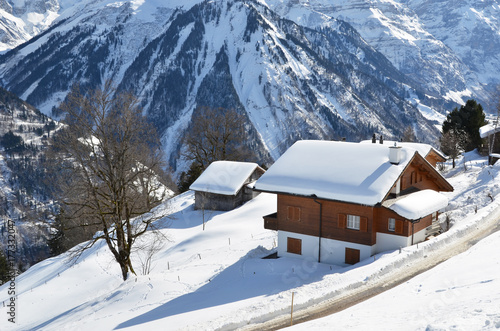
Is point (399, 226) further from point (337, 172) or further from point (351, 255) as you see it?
point (337, 172)

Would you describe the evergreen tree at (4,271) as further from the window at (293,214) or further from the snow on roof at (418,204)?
the snow on roof at (418,204)

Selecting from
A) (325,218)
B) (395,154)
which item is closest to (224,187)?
(325,218)

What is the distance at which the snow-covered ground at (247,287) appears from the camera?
16.7m

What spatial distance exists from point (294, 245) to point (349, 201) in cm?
569

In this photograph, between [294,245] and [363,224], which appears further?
[294,245]

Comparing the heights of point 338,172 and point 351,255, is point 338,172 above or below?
above

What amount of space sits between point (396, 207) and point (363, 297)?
27.5ft

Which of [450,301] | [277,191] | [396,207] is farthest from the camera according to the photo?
[277,191]

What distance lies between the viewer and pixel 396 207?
2766cm

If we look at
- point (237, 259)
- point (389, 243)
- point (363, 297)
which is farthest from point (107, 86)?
point (389, 243)

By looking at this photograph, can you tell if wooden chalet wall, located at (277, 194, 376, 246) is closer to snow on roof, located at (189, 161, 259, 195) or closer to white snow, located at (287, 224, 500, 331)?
white snow, located at (287, 224, 500, 331)

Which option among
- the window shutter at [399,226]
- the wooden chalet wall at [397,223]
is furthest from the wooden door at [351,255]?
the window shutter at [399,226]

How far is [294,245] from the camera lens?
1218 inches

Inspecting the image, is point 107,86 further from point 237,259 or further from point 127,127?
point 237,259
